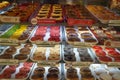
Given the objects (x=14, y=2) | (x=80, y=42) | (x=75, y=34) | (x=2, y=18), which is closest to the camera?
(x=2, y=18)

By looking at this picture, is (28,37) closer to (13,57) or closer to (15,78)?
(13,57)

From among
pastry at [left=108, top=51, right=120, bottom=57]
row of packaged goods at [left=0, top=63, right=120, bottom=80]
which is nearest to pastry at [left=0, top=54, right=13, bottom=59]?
row of packaged goods at [left=0, top=63, right=120, bottom=80]

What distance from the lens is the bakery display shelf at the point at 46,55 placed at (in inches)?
99.4

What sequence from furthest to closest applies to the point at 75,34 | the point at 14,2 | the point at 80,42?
the point at 14,2 → the point at 75,34 → the point at 80,42

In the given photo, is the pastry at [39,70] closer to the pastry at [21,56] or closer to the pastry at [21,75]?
the pastry at [21,75]

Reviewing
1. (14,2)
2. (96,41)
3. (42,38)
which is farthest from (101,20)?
(14,2)

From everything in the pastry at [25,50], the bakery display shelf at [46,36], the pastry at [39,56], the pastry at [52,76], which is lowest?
the pastry at [52,76]

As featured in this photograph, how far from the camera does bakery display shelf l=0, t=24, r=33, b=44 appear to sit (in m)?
2.44

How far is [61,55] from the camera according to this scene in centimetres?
271

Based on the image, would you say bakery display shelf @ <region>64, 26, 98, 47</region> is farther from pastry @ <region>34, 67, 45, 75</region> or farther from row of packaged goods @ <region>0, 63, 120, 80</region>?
pastry @ <region>34, 67, 45, 75</region>

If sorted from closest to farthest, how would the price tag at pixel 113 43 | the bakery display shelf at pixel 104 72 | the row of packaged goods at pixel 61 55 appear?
the price tag at pixel 113 43 < the row of packaged goods at pixel 61 55 < the bakery display shelf at pixel 104 72

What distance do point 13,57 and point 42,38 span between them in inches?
16.0

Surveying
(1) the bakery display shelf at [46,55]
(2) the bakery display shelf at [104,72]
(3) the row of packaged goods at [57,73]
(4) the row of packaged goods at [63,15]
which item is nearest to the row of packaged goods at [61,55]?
(1) the bakery display shelf at [46,55]

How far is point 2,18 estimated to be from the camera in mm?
2211
